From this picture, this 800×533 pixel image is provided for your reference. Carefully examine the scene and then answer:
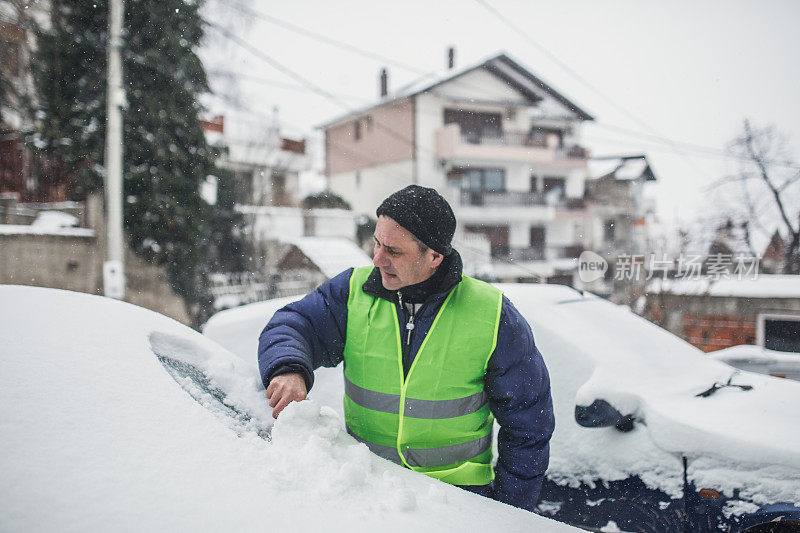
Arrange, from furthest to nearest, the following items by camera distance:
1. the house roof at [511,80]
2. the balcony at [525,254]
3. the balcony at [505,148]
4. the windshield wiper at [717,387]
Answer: the balcony at [505,148] → the balcony at [525,254] → the house roof at [511,80] → the windshield wiper at [717,387]

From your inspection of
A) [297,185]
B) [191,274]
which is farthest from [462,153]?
[297,185]

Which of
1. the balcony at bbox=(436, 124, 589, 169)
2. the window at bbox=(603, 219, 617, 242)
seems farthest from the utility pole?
the window at bbox=(603, 219, 617, 242)

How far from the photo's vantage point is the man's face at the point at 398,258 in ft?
4.79

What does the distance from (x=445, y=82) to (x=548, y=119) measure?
1324 millimetres

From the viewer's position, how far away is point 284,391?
47.9 inches

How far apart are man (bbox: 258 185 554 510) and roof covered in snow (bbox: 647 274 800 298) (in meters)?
3.21

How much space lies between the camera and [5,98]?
5.15 m

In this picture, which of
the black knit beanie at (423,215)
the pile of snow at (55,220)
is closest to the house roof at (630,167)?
the black knit beanie at (423,215)

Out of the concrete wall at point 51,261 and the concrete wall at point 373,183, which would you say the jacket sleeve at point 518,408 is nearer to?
the concrete wall at point 373,183

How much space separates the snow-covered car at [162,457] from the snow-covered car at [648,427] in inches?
43.2

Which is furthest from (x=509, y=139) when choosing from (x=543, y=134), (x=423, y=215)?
(x=423, y=215)

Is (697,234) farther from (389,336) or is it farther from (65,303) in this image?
(65,303)

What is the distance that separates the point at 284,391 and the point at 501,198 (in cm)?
544

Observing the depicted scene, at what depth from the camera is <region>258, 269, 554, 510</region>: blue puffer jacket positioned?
1.41 metres
